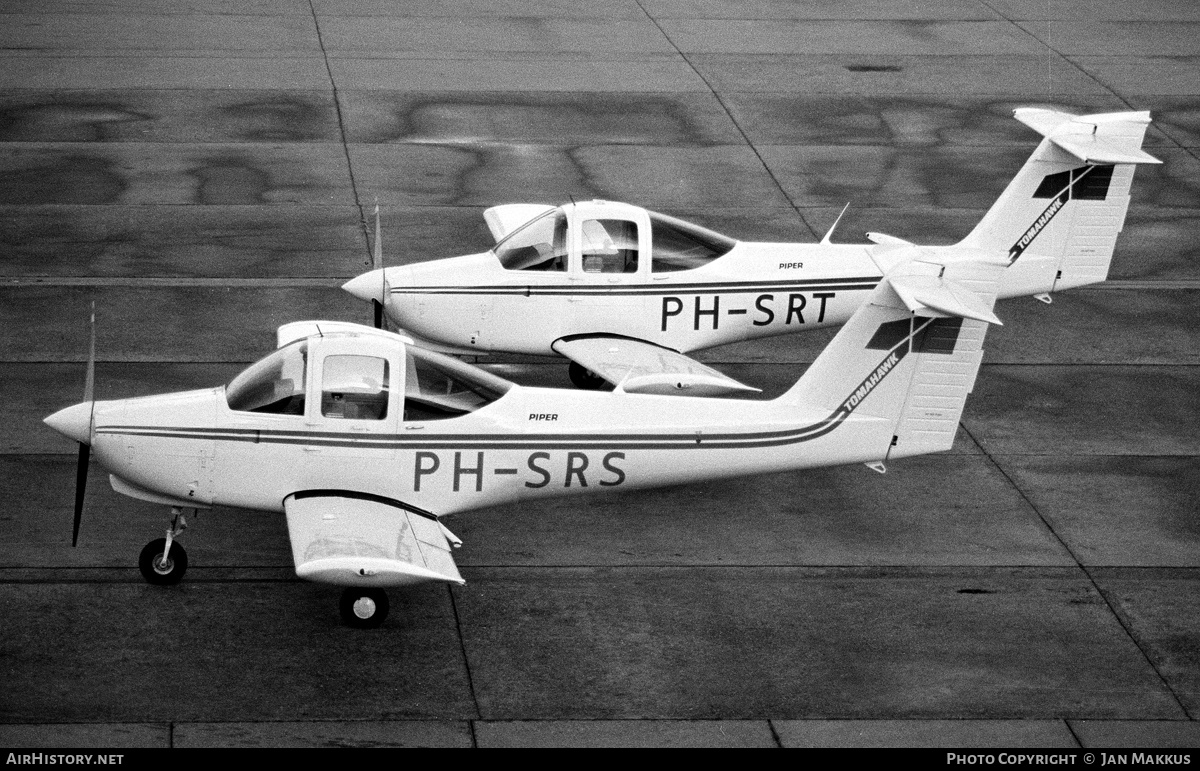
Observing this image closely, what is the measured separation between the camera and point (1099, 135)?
17.5 meters

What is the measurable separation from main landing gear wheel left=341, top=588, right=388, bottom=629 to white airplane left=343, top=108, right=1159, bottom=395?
14.7 ft

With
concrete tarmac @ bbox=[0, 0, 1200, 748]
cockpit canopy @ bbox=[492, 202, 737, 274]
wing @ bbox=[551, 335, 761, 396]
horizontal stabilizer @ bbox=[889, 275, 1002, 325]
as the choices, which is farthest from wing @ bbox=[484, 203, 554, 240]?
horizontal stabilizer @ bbox=[889, 275, 1002, 325]

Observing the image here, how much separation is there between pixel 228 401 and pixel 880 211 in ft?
42.7

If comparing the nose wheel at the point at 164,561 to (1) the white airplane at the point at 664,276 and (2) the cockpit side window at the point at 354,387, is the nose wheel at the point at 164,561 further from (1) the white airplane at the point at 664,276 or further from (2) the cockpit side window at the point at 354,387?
(1) the white airplane at the point at 664,276

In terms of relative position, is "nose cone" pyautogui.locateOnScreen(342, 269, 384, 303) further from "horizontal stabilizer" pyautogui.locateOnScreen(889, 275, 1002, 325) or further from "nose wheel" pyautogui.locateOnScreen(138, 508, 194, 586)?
"horizontal stabilizer" pyautogui.locateOnScreen(889, 275, 1002, 325)

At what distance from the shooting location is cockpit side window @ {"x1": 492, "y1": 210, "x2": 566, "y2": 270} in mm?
16828

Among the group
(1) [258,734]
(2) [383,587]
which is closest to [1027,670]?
(2) [383,587]

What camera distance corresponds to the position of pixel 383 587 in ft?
38.9

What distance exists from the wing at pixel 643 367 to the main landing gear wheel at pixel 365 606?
3.43 m

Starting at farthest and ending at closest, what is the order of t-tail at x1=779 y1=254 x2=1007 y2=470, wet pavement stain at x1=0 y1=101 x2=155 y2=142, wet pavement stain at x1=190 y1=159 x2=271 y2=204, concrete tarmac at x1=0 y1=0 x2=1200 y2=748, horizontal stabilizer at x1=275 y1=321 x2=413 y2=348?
wet pavement stain at x1=0 y1=101 x2=155 y2=142
wet pavement stain at x1=190 y1=159 x2=271 y2=204
t-tail at x1=779 y1=254 x2=1007 y2=470
horizontal stabilizer at x1=275 y1=321 x2=413 y2=348
concrete tarmac at x1=0 y1=0 x2=1200 y2=748

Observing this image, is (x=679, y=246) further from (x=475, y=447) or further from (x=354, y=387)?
(x=354, y=387)

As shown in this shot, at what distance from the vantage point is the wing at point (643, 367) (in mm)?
15500
